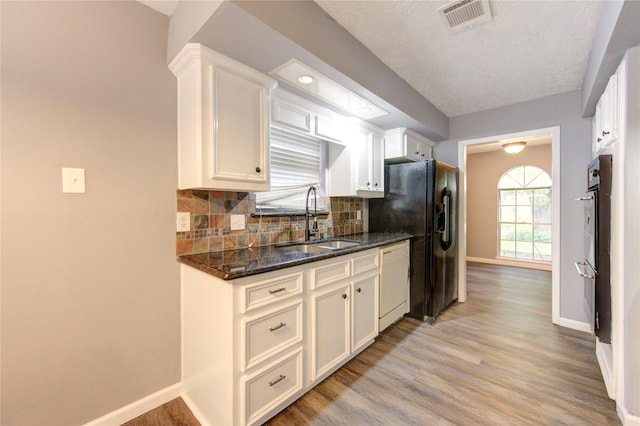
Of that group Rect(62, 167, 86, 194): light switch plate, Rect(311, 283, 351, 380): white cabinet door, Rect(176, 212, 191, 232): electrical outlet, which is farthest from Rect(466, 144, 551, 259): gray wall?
Rect(62, 167, 86, 194): light switch plate

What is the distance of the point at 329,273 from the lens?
1806mm

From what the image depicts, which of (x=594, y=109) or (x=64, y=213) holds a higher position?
(x=594, y=109)

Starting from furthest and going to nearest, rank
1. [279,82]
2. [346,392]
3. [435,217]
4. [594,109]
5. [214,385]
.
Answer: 1. [435,217]
2. [594,109]
3. [279,82]
4. [346,392]
5. [214,385]

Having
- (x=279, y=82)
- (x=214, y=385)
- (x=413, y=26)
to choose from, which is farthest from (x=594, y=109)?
(x=214, y=385)

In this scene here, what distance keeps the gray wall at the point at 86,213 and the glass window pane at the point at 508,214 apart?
6345mm

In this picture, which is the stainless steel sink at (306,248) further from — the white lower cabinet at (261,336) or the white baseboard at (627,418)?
the white baseboard at (627,418)

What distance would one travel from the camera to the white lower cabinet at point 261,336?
132 centimetres

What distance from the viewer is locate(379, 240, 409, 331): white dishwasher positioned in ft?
7.90

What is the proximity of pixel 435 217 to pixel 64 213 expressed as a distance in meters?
2.96

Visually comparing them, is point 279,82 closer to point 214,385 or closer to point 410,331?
point 214,385

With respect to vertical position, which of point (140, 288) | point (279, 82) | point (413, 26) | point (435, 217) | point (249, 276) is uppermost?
point (413, 26)

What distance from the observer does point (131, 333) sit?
1.57m

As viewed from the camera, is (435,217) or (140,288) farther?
(435,217)

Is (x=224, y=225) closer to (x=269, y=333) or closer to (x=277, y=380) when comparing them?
(x=269, y=333)
